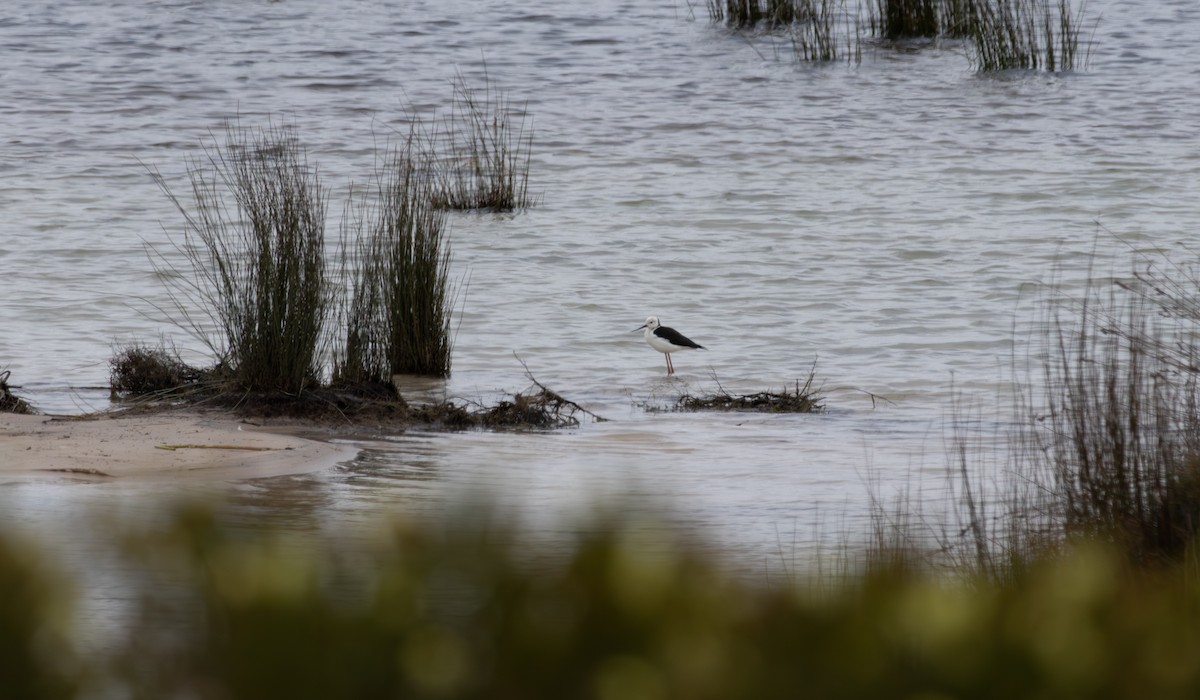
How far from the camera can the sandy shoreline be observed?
556 cm

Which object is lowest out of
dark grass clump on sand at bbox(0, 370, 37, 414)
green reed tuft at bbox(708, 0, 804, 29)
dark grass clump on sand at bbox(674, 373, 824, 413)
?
dark grass clump on sand at bbox(674, 373, 824, 413)

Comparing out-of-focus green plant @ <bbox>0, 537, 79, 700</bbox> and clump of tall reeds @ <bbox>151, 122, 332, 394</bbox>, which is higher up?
out-of-focus green plant @ <bbox>0, 537, 79, 700</bbox>

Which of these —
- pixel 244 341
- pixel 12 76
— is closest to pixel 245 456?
pixel 244 341

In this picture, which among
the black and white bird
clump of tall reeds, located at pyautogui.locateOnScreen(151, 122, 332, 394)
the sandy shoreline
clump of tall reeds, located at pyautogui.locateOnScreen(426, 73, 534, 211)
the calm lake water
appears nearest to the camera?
the sandy shoreline

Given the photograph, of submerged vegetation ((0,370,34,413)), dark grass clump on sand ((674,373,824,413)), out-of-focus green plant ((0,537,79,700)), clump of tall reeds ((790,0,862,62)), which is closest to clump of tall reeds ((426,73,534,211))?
clump of tall reeds ((790,0,862,62))

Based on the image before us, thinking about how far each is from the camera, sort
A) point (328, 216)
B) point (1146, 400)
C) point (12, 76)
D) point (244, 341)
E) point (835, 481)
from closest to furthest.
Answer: point (1146, 400) → point (835, 481) → point (244, 341) → point (328, 216) → point (12, 76)

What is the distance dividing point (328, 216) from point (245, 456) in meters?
7.20

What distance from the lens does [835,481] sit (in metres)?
5.94

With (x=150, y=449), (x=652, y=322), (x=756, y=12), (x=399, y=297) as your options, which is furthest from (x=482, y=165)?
(x=150, y=449)

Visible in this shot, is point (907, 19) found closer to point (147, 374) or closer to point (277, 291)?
point (147, 374)

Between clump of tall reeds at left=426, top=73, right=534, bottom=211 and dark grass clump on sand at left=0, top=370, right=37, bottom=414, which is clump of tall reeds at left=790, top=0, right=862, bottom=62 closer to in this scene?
clump of tall reeds at left=426, top=73, right=534, bottom=211

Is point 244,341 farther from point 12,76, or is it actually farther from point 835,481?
point 12,76

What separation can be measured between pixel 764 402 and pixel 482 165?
819cm

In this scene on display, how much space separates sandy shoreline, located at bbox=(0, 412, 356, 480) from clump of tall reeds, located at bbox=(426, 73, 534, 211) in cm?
607
